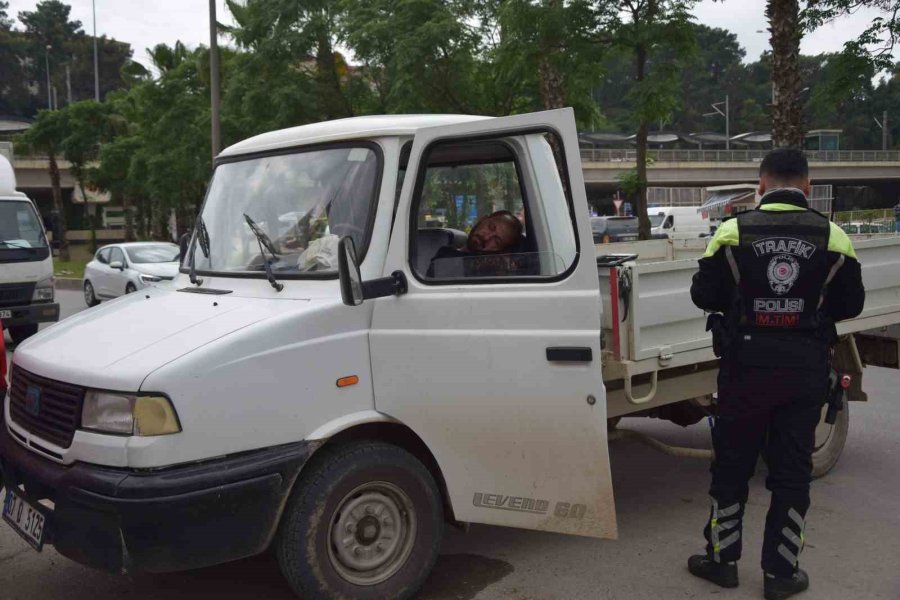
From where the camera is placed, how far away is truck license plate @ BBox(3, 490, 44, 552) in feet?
12.1

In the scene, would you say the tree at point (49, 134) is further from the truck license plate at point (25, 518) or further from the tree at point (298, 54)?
the truck license plate at point (25, 518)

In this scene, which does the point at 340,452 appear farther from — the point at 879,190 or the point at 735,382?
the point at 879,190

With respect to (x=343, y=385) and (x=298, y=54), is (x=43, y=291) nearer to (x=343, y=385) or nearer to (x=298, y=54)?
(x=343, y=385)

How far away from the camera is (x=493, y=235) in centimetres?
448

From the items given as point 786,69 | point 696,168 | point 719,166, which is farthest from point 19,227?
point 719,166

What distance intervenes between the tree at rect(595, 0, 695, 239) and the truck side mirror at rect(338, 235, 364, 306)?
1296cm

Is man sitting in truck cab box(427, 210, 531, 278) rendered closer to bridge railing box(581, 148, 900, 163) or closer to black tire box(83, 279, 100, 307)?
black tire box(83, 279, 100, 307)

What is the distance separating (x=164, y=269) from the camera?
19.5 metres

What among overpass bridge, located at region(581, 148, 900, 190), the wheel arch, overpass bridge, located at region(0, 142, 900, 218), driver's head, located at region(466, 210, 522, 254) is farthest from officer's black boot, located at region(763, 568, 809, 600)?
overpass bridge, located at region(581, 148, 900, 190)

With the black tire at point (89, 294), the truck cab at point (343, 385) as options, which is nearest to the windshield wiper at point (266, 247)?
the truck cab at point (343, 385)

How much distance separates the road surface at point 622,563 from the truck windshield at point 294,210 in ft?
3.06

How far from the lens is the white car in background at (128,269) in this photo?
1939 cm

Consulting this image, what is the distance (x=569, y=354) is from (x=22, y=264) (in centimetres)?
1053

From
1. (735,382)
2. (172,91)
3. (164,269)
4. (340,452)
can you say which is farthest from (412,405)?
(172,91)
